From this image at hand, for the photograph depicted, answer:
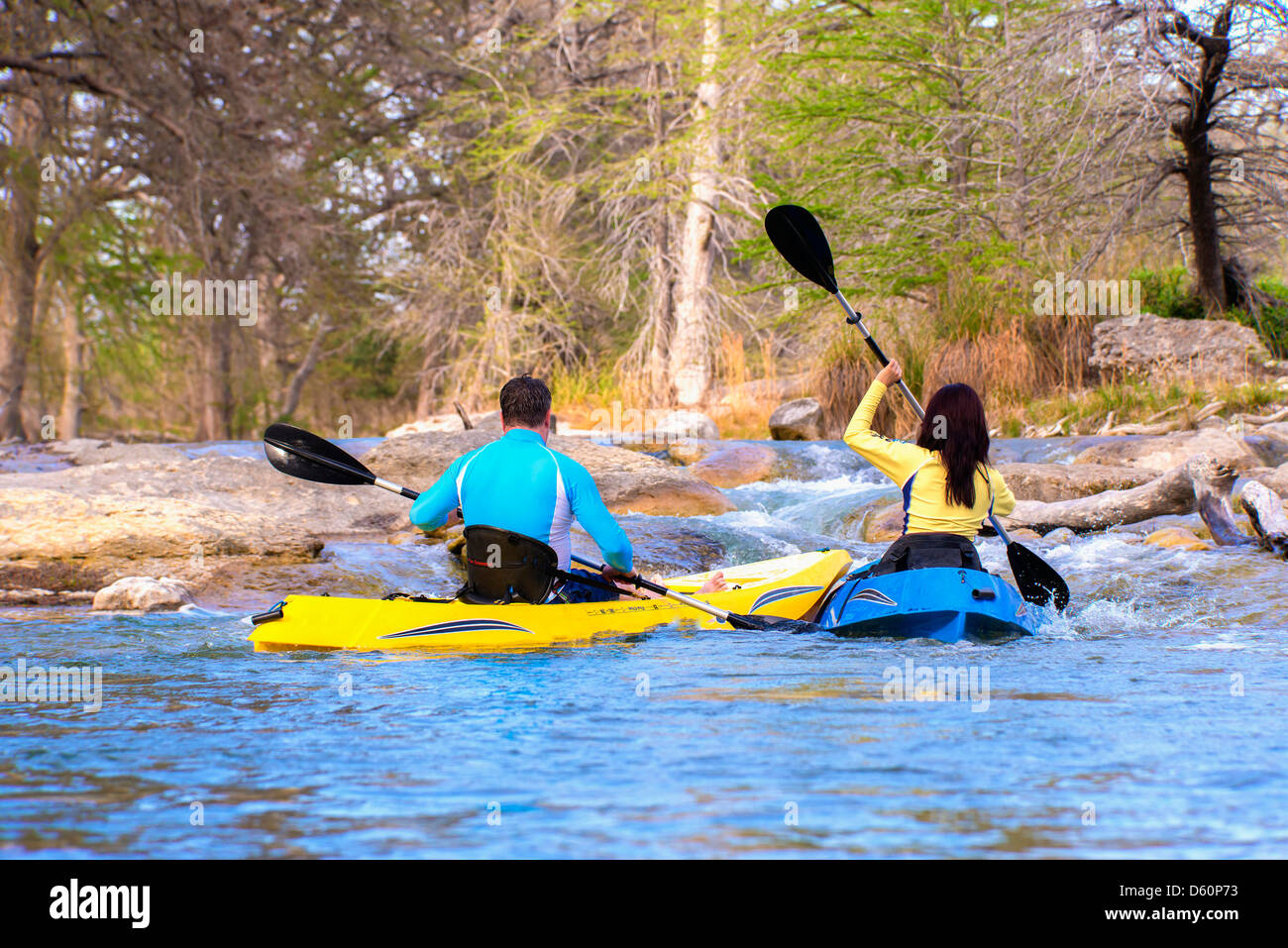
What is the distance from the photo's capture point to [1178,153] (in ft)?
42.8

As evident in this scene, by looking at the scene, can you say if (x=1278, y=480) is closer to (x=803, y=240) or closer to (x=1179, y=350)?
(x=803, y=240)

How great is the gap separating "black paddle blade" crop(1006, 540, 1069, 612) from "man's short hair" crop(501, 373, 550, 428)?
240 centimetres

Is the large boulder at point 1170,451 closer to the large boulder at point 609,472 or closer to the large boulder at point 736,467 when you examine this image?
the large boulder at point 736,467

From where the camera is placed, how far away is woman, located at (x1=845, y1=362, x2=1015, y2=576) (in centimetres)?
477

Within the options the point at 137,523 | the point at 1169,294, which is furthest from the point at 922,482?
the point at 1169,294

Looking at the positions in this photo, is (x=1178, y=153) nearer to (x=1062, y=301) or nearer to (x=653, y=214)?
(x=1062, y=301)

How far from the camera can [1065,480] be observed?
8992 mm

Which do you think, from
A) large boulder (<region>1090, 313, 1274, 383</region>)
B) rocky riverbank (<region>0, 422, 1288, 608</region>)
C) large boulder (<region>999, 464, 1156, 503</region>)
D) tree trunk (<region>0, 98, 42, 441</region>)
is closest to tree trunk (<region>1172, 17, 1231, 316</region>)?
large boulder (<region>1090, 313, 1274, 383</region>)

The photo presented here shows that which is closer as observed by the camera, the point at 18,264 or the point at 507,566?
the point at 507,566

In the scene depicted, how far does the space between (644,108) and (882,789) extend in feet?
63.1

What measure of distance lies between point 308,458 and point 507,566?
168 centimetres

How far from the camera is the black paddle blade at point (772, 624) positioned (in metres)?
5.24

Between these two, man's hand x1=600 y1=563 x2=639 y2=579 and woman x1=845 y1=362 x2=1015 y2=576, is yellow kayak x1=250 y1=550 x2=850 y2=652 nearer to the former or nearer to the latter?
man's hand x1=600 y1=563 x2=639 y2=579

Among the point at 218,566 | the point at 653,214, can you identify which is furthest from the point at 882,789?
the point at 653,214
